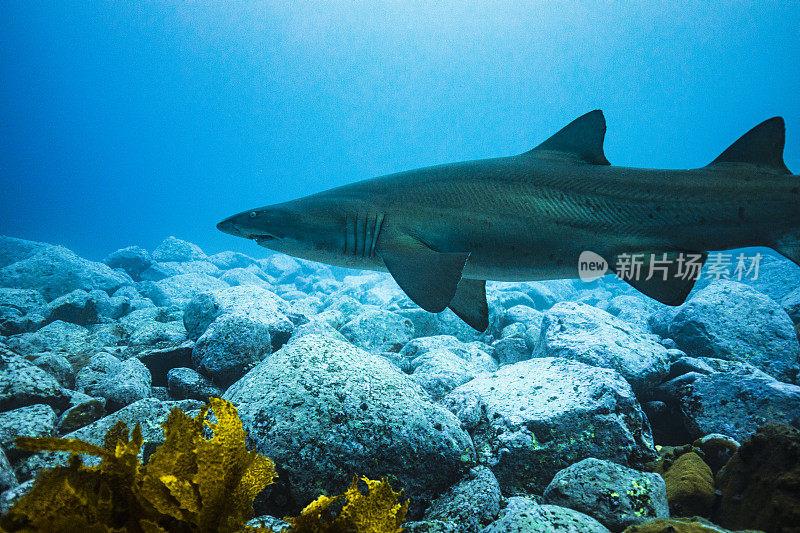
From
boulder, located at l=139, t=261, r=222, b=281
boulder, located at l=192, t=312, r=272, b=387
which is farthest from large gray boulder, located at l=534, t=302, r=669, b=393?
boulder, located at l=139, t=261, r=222, b=281

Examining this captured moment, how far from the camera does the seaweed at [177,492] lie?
159cm

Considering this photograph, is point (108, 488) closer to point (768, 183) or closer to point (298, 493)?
point (298, 493)

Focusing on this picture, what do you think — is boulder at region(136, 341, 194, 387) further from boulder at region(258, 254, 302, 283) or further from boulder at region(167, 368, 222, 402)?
boulder at region(258, 254, 302, 283)

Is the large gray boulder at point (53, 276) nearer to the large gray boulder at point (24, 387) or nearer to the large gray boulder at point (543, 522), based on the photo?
the large gray boulder at point (24, 387)

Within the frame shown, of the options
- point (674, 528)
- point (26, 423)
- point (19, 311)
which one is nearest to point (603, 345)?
point (674, 528)

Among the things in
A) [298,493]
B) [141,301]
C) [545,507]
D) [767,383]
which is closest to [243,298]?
[298,493]

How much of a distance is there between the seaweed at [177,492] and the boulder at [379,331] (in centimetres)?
515

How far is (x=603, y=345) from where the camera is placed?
188 inches

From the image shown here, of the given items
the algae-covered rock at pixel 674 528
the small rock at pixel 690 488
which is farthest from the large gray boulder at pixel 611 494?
the algae-covered rock at pixel 674 528

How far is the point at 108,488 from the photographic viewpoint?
1724mm

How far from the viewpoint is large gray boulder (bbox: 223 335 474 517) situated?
95.3 inches

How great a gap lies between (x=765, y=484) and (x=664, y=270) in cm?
152

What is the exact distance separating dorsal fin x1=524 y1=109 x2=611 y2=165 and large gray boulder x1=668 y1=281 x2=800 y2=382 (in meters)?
5.50

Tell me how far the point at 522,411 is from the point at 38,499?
346cm
